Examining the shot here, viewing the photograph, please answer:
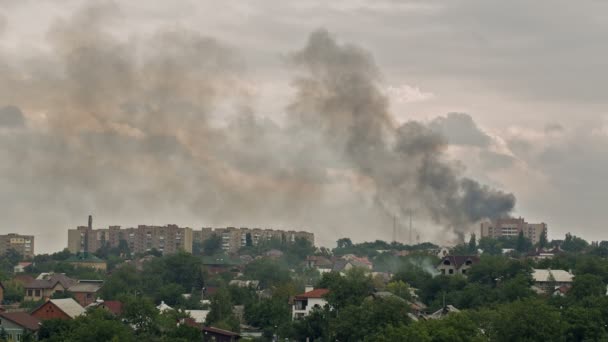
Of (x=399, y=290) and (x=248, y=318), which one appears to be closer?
(x=248, y=318)

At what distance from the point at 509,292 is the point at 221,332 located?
3085 centimetres

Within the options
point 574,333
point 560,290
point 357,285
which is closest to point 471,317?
point 574,333

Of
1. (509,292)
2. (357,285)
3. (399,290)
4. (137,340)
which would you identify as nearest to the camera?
(137,340)

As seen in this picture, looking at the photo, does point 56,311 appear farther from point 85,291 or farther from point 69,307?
point 85,291

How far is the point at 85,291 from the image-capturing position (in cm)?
15188

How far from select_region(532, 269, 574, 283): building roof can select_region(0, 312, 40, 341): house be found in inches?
2137

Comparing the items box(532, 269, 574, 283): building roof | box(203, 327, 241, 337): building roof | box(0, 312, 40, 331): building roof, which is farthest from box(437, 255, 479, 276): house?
box(0, 312, 40, 331): building roof

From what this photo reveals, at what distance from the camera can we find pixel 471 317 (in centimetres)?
9700

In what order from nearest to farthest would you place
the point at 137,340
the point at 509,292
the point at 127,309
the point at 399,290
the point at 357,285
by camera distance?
the point at 137,340 < the point at 127,309 < the point at 357,285 < the point at 509,292 < the point at 399,290

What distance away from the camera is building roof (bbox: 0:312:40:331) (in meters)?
100

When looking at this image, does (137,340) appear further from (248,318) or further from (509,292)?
(509,292)

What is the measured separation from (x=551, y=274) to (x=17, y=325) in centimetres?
5824

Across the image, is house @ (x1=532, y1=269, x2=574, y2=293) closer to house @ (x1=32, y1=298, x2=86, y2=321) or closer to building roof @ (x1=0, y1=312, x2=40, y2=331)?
house @ (x1=32, y1=298, x2=86, y2=321)

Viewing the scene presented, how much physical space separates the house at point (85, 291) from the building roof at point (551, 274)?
45156 millimetres
